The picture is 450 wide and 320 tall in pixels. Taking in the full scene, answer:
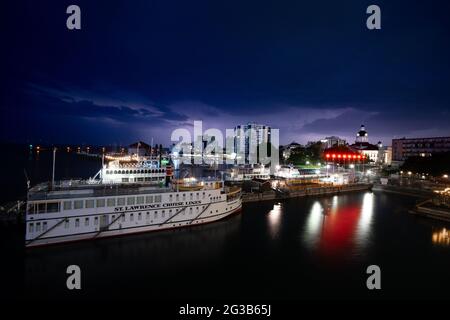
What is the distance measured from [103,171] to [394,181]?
161 ft

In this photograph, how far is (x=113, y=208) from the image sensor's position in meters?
20.0

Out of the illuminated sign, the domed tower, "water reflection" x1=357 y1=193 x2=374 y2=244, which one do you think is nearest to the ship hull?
the illuminated sign

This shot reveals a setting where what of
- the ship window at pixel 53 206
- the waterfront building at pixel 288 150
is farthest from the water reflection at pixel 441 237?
the waterfront building at pixel 288 150

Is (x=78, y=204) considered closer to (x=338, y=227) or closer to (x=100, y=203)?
(x=100, y=203)

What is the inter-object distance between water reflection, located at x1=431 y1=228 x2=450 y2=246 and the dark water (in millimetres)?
192

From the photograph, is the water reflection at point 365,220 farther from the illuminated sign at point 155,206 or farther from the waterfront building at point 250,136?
the waterfront building at point 250,136

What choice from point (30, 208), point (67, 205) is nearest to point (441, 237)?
point (67, 205)

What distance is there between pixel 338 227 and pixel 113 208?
60.9 feet

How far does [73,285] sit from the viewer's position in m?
14.3

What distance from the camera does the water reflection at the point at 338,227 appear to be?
2066cm

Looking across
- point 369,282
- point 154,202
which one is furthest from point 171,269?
point 369,282

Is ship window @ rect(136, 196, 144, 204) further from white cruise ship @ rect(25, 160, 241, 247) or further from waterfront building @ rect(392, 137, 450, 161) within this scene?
waterfront building @ rect(392, 137, 450, 161)
